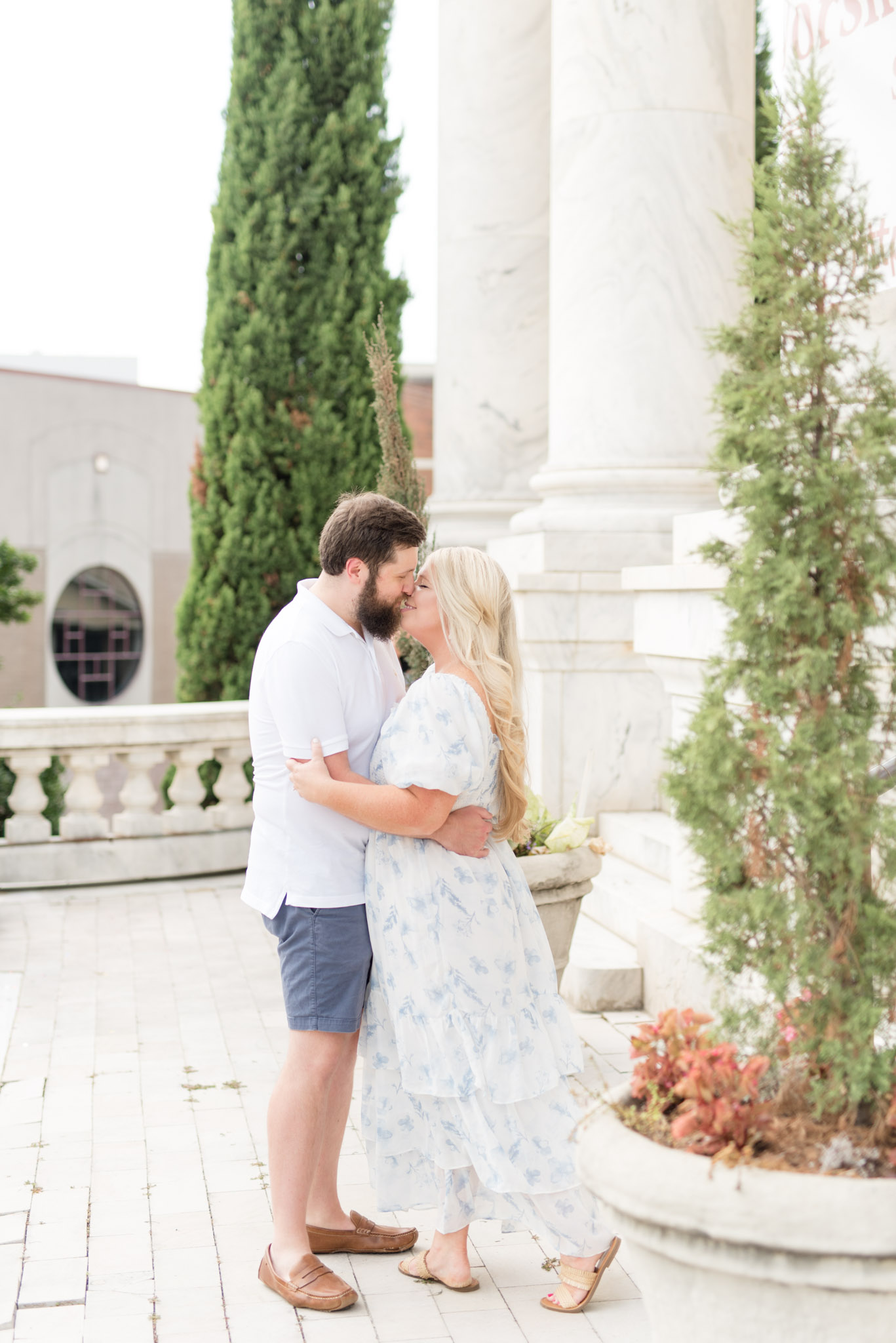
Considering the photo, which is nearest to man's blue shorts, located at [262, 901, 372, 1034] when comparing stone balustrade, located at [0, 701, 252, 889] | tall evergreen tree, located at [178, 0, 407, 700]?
stone balustrade, located at [0, 701, 252, 889]

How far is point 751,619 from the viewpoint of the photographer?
2137 millimetres

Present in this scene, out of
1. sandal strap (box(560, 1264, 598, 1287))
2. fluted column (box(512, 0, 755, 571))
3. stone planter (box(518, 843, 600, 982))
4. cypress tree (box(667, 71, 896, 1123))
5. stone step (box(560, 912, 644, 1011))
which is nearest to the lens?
cypress tree (box(667, 71, 896, 1123))

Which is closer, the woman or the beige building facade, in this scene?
the woman

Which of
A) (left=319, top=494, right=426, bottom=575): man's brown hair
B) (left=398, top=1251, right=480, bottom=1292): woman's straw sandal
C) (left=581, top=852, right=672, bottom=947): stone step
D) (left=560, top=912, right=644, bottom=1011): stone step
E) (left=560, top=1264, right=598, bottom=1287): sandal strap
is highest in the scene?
(left=319, top=494, right=426, bottom=575): man's brown hair

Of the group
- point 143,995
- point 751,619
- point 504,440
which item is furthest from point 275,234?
point 751,619

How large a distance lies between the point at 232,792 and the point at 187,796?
310 mm

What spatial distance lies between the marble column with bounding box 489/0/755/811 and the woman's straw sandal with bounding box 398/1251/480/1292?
313 cm

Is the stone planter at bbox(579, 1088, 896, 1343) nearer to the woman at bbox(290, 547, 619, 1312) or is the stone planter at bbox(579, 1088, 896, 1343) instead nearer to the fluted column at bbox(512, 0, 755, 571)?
the woman at bbox(290, 547, 619, 1312)

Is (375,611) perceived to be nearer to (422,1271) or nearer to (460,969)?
(460,969)

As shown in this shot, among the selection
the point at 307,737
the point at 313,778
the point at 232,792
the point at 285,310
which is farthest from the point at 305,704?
the point at 285,310

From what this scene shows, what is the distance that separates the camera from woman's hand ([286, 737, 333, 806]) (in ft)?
9.92

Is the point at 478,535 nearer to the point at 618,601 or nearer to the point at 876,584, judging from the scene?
the point at 618,601

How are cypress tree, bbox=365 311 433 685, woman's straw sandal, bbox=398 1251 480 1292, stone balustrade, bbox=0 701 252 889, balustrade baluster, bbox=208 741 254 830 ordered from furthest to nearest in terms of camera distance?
balustrade baluster, bbox=208 741 254 830
stone balustrade, bbox=0 701 252 889
cypress tree, bbox=365 311 433 685
woman's straw sandal, bbox=398 1251 480 1292

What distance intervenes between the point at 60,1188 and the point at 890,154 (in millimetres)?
4018
